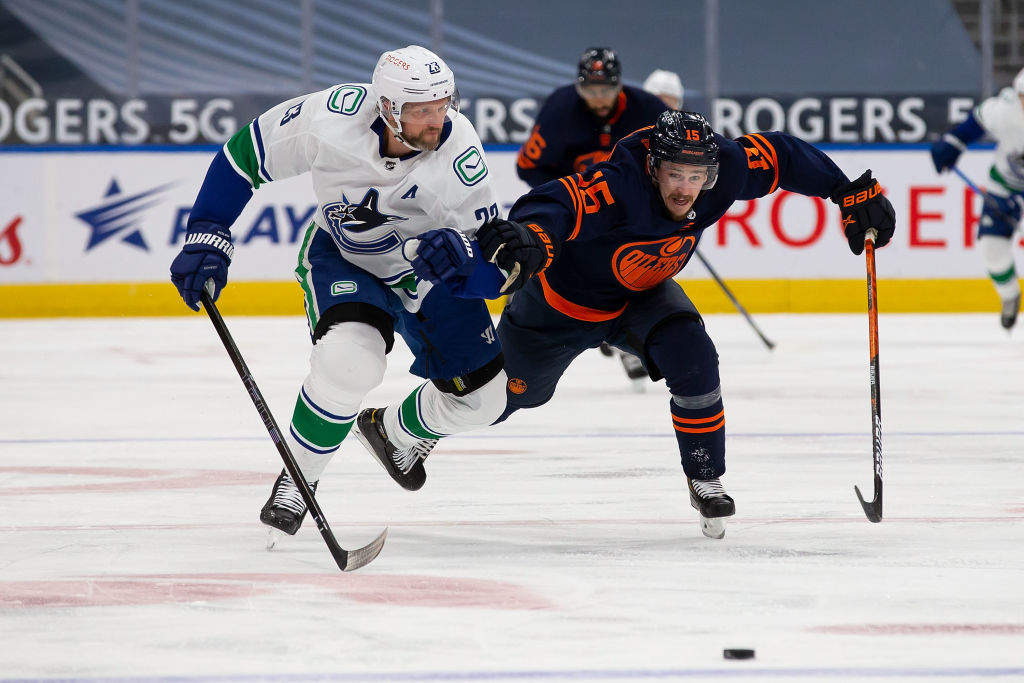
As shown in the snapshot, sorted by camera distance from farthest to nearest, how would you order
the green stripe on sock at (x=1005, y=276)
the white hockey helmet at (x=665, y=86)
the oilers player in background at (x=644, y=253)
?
the green stripe on sock at (x=1005, y=276)
the white hockey helmet at (x=665, y=86)
the oilers player in background at (x=644, y=253)

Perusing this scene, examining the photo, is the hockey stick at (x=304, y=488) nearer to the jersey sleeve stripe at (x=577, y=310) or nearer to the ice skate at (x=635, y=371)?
the jersey sleeve stripe at (x=577, y=310)

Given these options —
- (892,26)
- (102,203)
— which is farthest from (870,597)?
(892,26)

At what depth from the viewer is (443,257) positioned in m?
2.60

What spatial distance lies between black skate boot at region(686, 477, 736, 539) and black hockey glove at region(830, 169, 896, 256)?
0.64 metres

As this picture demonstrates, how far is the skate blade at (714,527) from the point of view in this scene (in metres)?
2.87

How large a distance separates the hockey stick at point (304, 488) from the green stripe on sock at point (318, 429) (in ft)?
0.18

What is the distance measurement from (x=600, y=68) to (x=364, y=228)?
8.43ft

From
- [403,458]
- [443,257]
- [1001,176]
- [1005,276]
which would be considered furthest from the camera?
[1001,176]

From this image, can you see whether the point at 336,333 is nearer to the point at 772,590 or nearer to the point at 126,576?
the point at 126,576

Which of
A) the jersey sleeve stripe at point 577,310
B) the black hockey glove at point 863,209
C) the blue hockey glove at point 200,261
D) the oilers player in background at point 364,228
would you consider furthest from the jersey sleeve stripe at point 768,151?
the blue hockey glove at point 200,261

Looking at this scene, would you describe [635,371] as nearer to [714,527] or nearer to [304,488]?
[714,527]

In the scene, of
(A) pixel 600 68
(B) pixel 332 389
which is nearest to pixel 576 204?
(B) pixel 332 389

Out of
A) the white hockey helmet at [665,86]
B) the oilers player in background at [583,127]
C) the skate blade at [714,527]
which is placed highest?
the skate blade at [714,527]

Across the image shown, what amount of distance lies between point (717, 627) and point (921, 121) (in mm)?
7481
